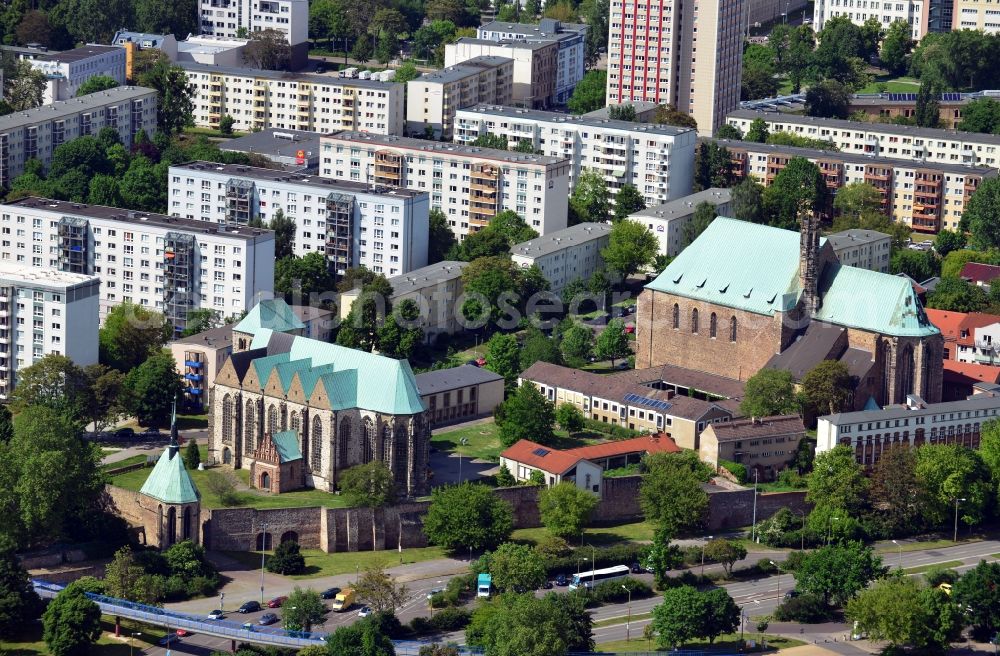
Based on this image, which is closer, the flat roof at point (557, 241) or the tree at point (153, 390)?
the tree at point (153, 390)

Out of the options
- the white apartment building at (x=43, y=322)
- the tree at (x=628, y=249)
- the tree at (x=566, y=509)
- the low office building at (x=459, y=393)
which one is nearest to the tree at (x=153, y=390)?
the white apartment building at (x=43, y=322)

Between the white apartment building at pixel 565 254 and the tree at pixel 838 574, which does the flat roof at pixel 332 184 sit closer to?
the white apartment building at pixel 565 254

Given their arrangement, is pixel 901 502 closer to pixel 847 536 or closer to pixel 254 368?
pixel 847 536

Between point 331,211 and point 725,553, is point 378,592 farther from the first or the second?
point 331,211

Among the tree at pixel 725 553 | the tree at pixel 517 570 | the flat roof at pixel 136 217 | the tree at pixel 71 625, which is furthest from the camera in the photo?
the flat roof at pixel 136 217

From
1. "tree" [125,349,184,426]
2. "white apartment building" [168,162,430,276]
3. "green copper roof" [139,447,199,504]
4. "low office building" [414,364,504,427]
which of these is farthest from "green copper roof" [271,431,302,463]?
"white apartment building" [168,162,430,276]

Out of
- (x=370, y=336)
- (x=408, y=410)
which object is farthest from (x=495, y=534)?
(x=370, y=336)
